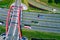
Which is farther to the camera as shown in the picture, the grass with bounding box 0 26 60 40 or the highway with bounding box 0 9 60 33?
the highway with bounding box 0 9 60 33

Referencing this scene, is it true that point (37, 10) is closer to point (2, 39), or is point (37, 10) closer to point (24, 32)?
point (24, 32)

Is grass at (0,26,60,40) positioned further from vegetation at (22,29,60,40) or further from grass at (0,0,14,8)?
grass at (0,0,14,8)

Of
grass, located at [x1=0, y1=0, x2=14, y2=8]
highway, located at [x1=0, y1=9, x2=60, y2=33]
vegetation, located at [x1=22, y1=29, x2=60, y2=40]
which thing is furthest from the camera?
grass, located at [x1=0, y1=0, x2=14, y2=8]

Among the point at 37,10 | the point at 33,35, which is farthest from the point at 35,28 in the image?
the point at 37,10

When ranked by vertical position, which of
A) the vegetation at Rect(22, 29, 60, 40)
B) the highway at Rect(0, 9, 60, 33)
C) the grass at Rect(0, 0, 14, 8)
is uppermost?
the grass at Rect(0, 0, 14, 8)

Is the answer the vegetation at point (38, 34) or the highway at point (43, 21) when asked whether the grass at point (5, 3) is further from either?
the vegetation at point (38, 34)

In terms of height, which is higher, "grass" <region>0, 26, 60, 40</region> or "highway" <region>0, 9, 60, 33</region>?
"highway" <region>0, 9, 60, 33</region>

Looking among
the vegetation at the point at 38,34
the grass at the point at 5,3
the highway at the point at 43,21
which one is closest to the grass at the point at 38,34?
the vegetation at the point at 38,34

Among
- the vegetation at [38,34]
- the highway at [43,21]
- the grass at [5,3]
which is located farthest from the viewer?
the grass at [5,3]

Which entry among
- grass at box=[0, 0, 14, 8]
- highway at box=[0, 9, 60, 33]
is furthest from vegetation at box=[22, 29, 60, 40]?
grass at box=[0, 0, 14, 8]
